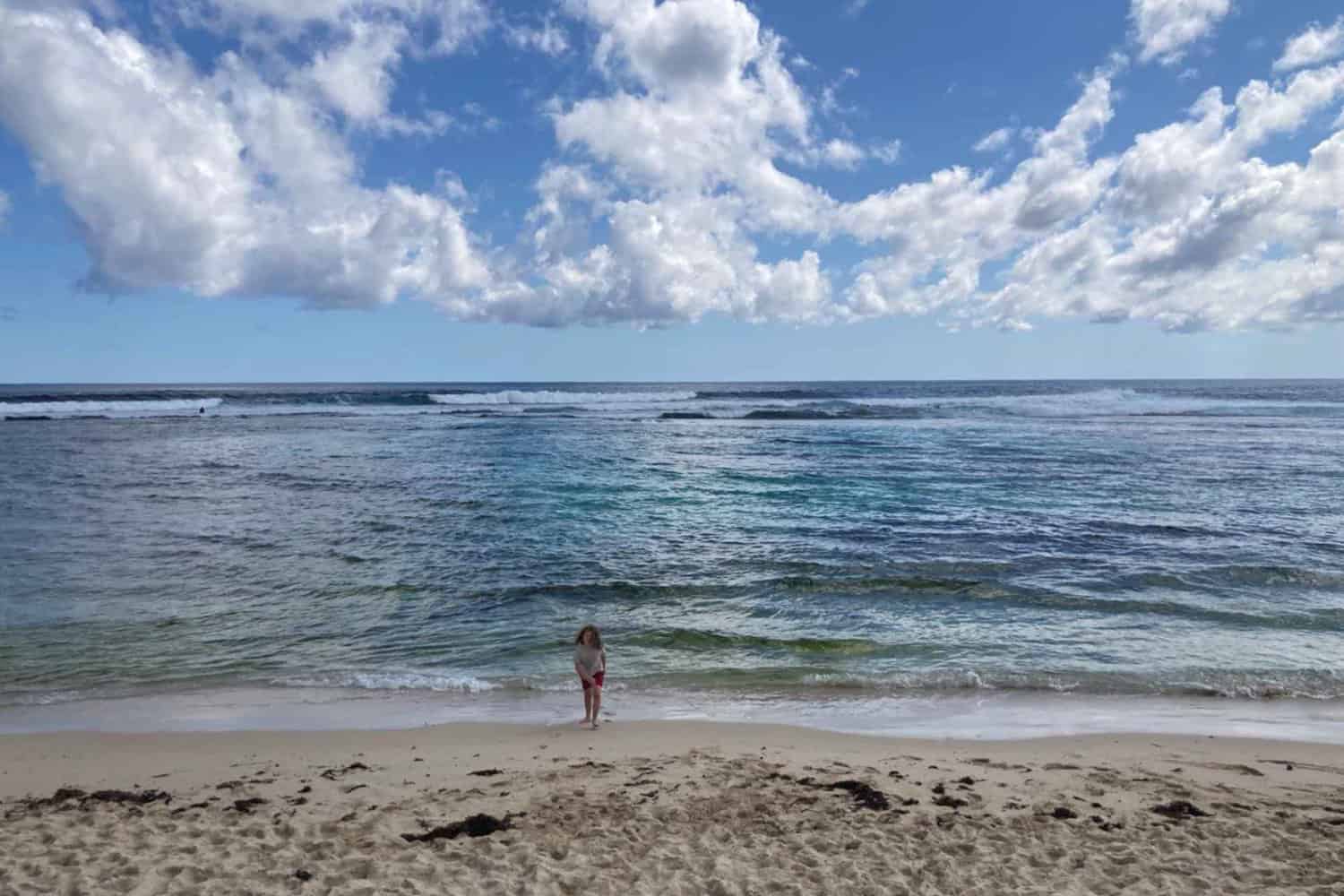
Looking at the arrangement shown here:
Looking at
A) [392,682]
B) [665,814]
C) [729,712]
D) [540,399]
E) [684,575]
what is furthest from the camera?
[540,399]

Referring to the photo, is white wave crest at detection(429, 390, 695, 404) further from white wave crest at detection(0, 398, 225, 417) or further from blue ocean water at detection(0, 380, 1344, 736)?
blue ocean water at detection(0, 380, 1344, 736)

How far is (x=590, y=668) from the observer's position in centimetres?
855

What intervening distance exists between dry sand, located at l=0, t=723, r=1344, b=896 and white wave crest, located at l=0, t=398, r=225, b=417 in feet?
211

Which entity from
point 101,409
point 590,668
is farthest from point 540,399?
point 590,668

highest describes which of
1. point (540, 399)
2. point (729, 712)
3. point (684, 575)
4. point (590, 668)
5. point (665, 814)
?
point (540, 399)

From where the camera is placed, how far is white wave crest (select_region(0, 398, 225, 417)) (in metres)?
61.8

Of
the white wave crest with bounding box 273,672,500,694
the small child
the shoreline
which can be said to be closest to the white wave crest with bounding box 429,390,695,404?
the white wave crest with bounding box 273,672,500,694

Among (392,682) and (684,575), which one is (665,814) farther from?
(684,575)

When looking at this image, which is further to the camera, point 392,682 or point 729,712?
point 392,682

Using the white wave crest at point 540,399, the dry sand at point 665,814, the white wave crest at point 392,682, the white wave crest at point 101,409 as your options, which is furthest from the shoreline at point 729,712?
the white wave crest at point 540,399

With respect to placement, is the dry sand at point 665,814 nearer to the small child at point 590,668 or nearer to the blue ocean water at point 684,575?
the small child at point 590,668

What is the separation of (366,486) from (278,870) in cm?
2163

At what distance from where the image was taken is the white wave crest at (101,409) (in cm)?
6175

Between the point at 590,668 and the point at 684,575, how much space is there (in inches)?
250
